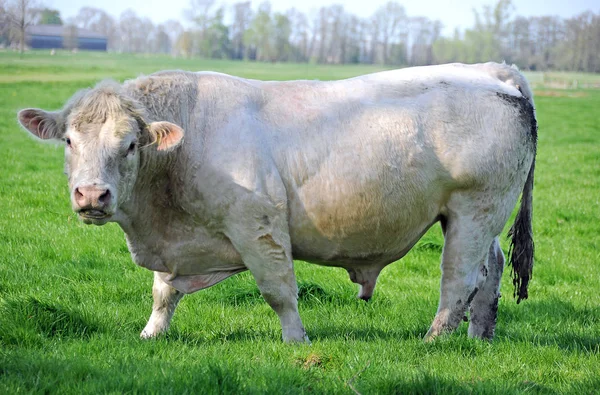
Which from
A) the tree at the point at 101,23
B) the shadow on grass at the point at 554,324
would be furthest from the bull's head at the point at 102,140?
the tree at the point at 101,23

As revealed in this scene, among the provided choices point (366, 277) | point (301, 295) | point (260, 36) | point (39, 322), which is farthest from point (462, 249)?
point (260, 36)

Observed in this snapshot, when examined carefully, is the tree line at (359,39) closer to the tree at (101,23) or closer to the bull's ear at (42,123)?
the tree at (101,23)

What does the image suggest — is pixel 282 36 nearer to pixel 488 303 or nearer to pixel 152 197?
pixel 488 303

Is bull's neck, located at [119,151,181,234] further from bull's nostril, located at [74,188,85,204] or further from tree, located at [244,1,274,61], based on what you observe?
tree, located at [244,1,274,61]

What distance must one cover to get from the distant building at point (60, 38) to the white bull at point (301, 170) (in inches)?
1034

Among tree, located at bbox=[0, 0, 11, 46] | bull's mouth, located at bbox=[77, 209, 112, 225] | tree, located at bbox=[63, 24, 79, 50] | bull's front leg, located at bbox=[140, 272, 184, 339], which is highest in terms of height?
tree, located at bbox=[63, 24, 79, 50]

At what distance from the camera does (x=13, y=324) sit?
505 cm

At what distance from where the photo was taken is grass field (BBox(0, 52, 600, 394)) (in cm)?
Result: 416

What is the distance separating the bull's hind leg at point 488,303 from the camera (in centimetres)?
607

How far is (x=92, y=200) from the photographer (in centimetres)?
457

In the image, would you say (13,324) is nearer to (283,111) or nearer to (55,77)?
(283,111)

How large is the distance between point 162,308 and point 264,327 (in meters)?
0.83

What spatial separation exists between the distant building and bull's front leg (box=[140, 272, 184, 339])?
26.2m

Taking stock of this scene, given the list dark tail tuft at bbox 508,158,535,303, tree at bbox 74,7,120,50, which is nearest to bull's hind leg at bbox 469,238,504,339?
dark tail tuft at bbox 508,158,535,303
